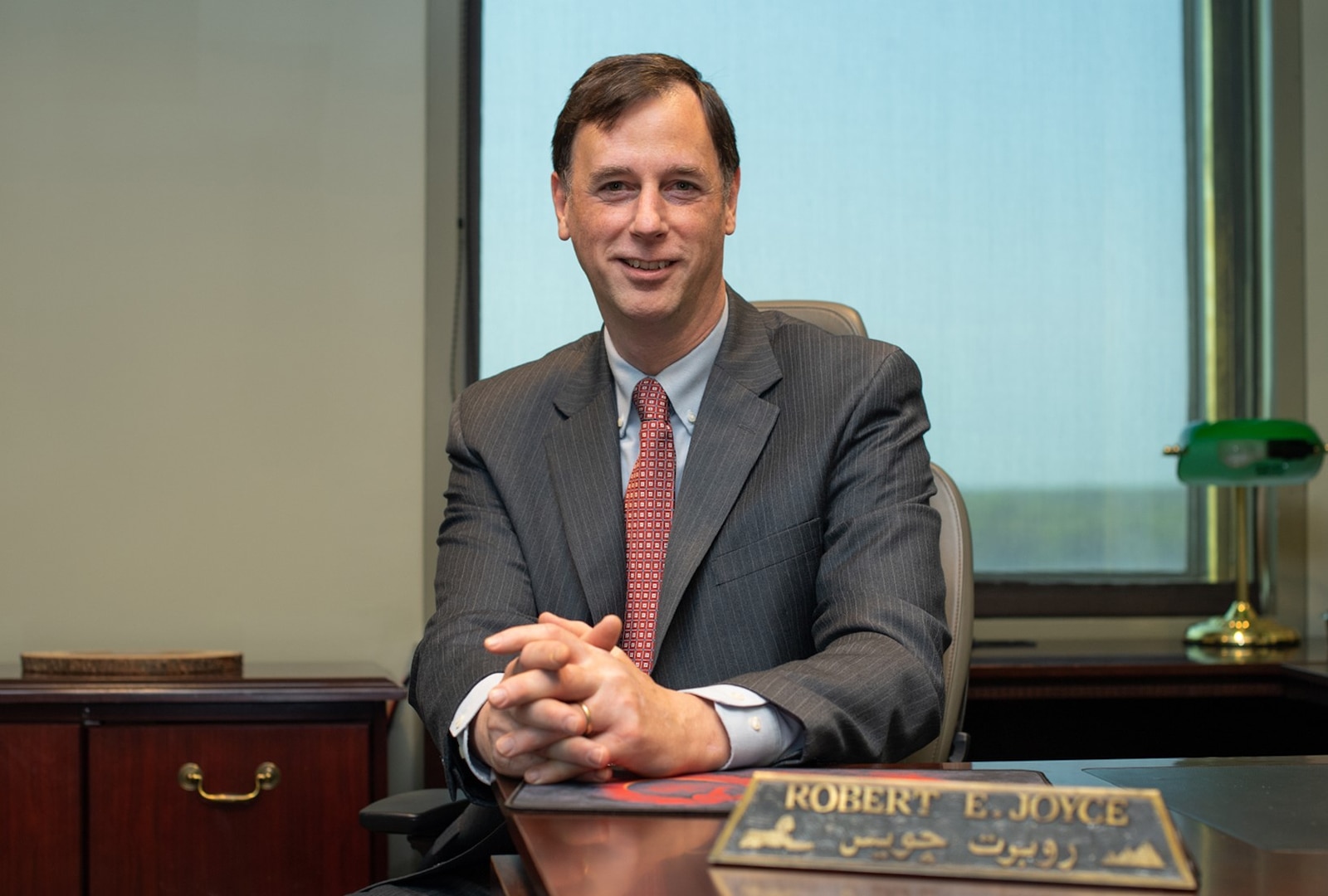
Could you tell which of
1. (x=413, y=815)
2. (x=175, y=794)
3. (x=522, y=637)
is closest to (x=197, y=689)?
(x=175, y=794)

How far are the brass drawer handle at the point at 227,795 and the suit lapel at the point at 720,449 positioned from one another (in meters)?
1.09

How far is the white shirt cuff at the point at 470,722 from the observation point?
4.33 ft

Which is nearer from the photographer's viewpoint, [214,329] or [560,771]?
[560,771]

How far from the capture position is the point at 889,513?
1.58 m

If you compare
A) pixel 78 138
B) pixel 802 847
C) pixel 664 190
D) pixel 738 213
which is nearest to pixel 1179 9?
pixel 738 213

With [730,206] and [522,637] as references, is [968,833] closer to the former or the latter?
[522,637]

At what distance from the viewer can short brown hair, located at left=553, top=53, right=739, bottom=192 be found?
1.72 m

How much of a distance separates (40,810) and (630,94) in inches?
65.1

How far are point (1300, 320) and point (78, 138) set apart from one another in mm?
2975

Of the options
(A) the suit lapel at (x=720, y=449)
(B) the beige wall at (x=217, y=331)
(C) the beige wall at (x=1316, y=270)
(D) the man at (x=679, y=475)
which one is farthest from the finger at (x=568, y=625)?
(C) the beige wall at (x=1316, y=270)

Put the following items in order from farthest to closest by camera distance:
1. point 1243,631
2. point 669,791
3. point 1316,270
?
point 1316,270 < point 1243,631 < point 669,791

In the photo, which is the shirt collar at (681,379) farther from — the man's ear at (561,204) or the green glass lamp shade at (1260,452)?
the green glass lamp shade at (1260,452)

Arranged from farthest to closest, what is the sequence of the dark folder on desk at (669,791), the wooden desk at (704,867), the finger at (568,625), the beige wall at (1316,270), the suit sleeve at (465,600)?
the beige wall at (1316,270) < the suit sleeve at (465,600) < the finger at (568,625) < the dark folder on desk at (669,791) < the wooden desk at (704,867)

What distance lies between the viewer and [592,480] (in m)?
1.73
